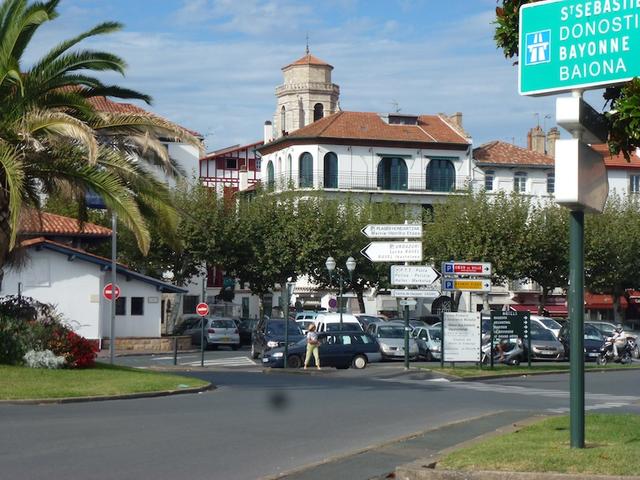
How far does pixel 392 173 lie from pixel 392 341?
38.9 metres

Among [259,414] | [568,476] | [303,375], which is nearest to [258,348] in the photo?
[303,375]

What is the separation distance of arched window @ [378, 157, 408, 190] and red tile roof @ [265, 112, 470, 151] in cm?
149

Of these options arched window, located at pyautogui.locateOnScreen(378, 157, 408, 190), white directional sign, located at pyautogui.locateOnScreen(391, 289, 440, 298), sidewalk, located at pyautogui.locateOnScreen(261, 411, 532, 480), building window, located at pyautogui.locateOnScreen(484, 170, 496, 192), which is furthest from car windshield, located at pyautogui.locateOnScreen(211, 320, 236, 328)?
sidewalk, located at pyautogui.locateOnScreen(261, 411, 532, 480)

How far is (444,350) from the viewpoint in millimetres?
33688

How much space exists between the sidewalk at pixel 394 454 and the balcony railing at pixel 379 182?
60.3 m

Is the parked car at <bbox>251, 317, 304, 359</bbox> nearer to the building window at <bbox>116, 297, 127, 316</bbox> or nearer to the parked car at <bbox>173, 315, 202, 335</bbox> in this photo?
the building window at <bbox>116, 297, 127, 316</bbox>

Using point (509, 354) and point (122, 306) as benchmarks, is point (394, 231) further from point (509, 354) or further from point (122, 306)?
point (122, 306)

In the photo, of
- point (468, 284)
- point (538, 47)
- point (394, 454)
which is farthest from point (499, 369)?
point (538, 47)

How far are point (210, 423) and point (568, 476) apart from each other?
301 inches

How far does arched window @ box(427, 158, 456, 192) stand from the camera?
259 ft

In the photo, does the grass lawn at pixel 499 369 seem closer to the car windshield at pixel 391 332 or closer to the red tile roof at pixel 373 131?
the car windshield at pixel 391 332

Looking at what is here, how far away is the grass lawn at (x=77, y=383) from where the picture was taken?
20.2 m

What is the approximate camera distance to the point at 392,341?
40.8 metres

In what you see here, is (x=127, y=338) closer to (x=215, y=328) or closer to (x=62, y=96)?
(x=215, y=328)
